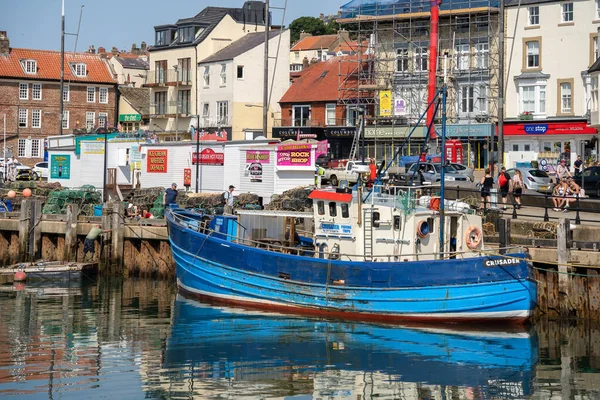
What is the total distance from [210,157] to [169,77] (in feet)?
103

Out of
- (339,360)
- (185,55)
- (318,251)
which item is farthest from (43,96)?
(339,360)

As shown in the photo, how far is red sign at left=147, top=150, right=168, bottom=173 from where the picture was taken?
4525 centimetres

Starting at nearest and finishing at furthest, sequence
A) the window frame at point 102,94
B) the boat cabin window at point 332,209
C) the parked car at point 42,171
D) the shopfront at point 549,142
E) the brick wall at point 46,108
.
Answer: the boat cabin window at point 332,209, the shopfront at point 549,142, the parked car at point 42,171, the brick wall at point 46,108, the window frame at point 102,94

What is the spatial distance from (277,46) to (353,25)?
6.98 metres

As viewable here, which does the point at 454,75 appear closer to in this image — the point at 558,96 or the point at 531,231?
the point at 558,96

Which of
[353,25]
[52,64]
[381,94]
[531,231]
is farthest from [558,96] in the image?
[52,64]

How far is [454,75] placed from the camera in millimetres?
57250

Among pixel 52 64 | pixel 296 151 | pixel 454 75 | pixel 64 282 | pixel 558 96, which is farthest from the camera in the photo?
pixel 52 64

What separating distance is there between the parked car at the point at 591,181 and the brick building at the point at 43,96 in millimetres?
40980

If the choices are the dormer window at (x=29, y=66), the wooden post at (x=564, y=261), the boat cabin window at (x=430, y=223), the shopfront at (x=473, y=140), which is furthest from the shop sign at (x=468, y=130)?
the dormer window at (x=29, y=66)

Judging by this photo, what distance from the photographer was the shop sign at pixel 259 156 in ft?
133

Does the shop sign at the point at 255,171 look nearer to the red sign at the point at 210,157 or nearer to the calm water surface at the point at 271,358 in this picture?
the red sign at the point at 210,157

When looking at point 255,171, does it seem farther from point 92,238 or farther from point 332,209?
point 332,209

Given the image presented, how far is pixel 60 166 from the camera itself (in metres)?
50.7
